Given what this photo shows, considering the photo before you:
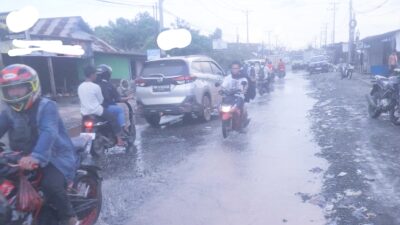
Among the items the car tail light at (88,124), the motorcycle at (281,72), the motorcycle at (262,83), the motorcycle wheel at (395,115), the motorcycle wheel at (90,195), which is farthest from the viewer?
the motorcycle at (281,72)

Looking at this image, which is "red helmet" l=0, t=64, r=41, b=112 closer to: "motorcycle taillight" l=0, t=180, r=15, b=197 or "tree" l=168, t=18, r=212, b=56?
"motorcycle taillight" l=0, t=180, r=15, b=197

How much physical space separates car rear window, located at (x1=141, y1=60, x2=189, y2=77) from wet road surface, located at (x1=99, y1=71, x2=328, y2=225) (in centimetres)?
163

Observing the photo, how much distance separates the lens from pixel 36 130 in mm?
3781

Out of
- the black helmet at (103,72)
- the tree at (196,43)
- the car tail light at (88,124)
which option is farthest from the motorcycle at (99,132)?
the tree at (196,43)

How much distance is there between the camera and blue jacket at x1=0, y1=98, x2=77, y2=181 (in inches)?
143

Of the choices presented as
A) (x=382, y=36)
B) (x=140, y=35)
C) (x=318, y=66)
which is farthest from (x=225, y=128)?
(x=318, y=66)

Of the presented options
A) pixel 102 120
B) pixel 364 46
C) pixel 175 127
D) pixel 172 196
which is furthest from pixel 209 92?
pixel 364 46

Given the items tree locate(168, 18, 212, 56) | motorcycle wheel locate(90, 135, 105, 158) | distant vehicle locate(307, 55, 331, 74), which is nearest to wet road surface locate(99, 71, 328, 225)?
motorcycle wheel locate(90, 135, 105, 158)

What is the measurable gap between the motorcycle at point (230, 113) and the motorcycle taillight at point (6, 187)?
6244mm

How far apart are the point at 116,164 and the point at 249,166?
7.80ft

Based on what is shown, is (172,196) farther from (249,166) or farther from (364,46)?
(364,46)

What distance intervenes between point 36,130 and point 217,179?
320 cm

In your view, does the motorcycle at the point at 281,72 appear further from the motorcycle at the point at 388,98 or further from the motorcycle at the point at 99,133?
the motorcycle at the point at 99,133

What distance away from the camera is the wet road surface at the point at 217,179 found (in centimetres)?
490
